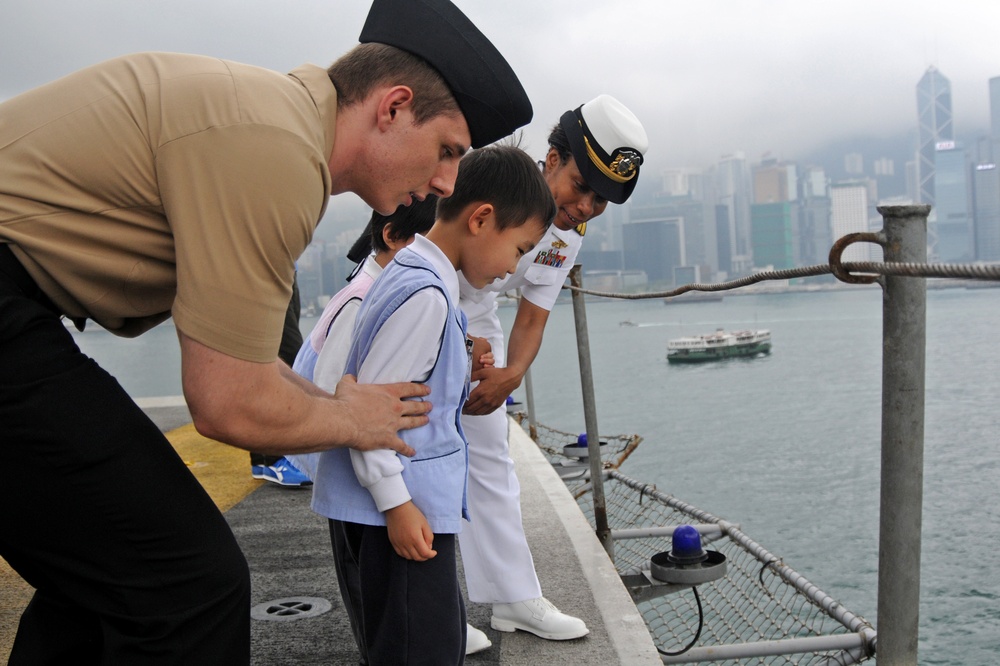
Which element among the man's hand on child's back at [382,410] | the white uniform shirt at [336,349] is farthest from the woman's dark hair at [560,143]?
the man's hand on child's back at [382,410]

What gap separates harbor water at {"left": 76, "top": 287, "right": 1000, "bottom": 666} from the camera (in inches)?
733

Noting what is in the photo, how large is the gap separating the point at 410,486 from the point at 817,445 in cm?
3294

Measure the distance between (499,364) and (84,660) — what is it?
1365 mm

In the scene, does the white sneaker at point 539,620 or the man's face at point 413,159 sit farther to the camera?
the white sneaker at point 539,620

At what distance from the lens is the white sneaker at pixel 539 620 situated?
7.34 feet

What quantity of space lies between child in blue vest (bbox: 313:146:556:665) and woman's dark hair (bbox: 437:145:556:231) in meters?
0.18

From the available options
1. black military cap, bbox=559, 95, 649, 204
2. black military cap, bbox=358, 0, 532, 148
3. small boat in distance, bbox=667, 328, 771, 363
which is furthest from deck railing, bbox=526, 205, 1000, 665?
small boat in distance, bbox=667, 328, 771, 363

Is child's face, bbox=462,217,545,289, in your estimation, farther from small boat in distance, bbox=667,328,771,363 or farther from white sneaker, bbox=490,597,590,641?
small boat in distance, bbox=667,328,771,363

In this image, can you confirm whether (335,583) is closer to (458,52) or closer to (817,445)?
(458,52)

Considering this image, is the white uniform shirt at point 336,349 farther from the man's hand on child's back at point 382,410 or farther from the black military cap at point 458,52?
the black military cap at point 458,52

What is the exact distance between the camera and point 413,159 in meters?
1.33

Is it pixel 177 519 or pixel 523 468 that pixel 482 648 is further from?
pixel 523 468

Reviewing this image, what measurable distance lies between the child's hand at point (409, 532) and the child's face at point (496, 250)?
0.51 metres

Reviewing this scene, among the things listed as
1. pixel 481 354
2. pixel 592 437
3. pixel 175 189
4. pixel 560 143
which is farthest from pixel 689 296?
pixel 175 189
